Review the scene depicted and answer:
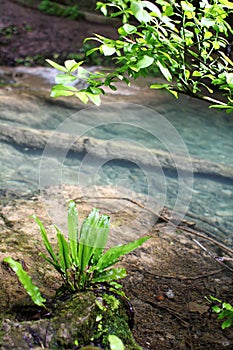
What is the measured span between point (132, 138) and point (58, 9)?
22.6ft

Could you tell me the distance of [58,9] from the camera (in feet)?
37.8

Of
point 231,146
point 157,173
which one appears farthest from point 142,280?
point 231,146

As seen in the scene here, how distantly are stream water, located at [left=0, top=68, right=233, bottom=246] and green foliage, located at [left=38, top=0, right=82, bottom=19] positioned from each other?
3.17 meters

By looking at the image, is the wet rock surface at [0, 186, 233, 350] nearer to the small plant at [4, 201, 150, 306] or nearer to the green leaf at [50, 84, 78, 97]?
the small plant at [4, 201, 150, 306]

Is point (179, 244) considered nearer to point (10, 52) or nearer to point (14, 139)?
point (14, 139)

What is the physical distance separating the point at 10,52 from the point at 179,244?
25.4ft

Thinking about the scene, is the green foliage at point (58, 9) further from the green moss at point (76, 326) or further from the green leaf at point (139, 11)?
the green moss at point (76, 326)


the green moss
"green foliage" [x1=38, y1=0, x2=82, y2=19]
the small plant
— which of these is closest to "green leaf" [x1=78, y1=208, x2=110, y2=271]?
the small plant

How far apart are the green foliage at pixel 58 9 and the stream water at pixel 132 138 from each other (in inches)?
125

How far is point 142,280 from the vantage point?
2873mm

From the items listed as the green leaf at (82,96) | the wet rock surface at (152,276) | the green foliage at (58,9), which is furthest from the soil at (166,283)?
the green foliage at (58,9)

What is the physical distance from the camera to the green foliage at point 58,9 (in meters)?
11.2

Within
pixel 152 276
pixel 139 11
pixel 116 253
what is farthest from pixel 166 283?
pixel 139 11

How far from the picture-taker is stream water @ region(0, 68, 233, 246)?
4.69 m
